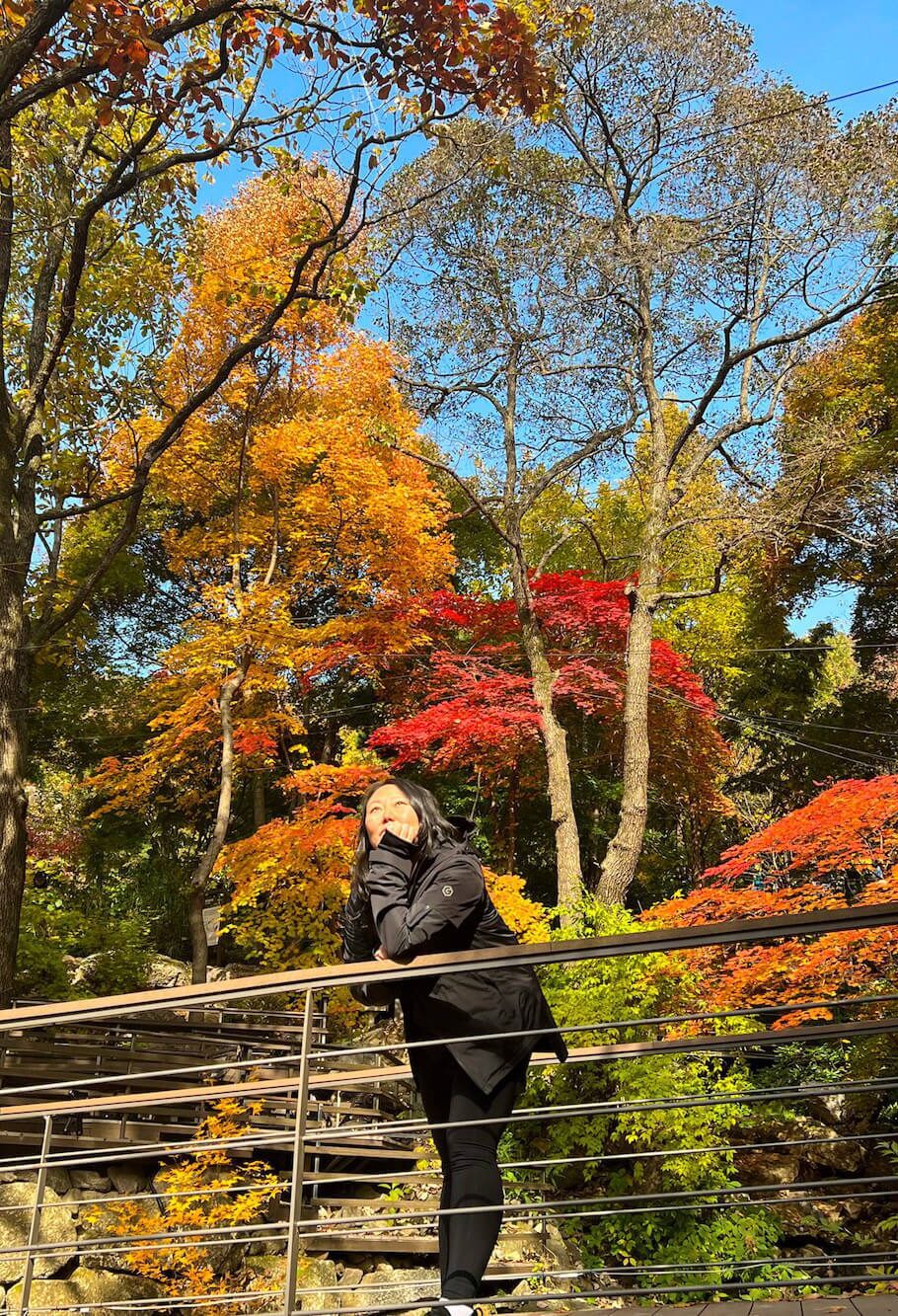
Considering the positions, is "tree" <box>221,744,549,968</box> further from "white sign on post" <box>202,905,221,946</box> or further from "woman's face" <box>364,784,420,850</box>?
"woman's face" <box>364,784,420,850</box>

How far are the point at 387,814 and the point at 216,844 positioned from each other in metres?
8.34

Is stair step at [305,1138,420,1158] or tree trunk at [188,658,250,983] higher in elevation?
tree trunk at [188,658,250,983]

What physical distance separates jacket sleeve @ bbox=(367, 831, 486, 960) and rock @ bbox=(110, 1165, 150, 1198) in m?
5.97

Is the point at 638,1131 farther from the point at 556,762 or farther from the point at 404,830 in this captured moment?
the point at 404,830

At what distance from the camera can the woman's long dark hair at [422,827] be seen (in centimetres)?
243

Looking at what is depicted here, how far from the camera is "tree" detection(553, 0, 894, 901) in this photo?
10906 millimetres

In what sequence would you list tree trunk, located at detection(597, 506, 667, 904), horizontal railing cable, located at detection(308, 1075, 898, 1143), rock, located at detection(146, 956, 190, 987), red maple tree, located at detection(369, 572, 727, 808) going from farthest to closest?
rock, located at detection(146, 956, 190, 987)
red maple tree, located at detection(369, 572, 727, 808)
tree trunk, located at detection(597, 506, 667, 904)
horizontal railing cable, located at detection(308, 1075, 898, 1143)

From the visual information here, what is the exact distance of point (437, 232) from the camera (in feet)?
42.0

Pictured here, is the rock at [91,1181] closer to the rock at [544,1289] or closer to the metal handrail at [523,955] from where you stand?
the rock at [544,1289]

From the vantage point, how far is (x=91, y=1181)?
700 cm

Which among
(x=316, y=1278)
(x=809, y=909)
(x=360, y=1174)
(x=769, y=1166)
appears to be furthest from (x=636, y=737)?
(x=316, y=1278)

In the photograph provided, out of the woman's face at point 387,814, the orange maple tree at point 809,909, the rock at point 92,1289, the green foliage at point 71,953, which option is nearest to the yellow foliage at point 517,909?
the orange maple tree at point 809,909

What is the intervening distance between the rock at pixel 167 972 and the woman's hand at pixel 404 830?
39.2 ft

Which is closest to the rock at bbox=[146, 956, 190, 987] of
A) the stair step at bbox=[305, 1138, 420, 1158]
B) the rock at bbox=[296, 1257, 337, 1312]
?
the stair step at bbox=[305, 1138, 420, 1158]
